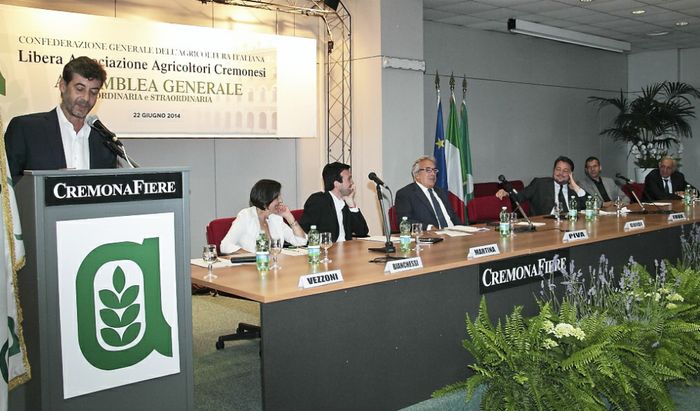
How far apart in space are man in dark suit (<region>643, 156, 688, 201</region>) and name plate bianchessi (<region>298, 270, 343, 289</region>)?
6.16 metres

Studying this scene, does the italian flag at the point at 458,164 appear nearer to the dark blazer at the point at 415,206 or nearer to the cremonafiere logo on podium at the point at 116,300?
the dark blazer at the point at 415,206

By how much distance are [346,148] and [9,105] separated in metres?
3.24

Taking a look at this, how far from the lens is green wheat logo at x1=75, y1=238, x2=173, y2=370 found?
2.17 metres

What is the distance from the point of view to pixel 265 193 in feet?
14.4

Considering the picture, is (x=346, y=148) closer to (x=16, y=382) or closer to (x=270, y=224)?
(x=270, y=224)

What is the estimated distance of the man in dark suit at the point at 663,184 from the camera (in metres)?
8.23

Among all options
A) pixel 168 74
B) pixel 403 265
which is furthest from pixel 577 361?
pixel 168 74

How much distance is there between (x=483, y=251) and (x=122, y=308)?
214 cm

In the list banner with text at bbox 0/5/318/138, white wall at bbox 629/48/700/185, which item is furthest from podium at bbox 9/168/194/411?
white wall at bbox 629/48/700/185

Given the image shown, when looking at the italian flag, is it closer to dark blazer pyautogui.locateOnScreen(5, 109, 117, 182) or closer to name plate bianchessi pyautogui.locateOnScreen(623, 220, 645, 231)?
name plate bianchessi pyautogui.locateOnScreen(623, 220, 645, 231)

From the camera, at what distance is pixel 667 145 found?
11.4 m

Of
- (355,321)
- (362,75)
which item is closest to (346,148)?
(362,75)

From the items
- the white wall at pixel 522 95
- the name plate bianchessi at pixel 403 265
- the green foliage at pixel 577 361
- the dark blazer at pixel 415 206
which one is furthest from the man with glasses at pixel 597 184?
the green foliage at pixel 577 361

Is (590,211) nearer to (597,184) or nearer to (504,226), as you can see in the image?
(504,226)
